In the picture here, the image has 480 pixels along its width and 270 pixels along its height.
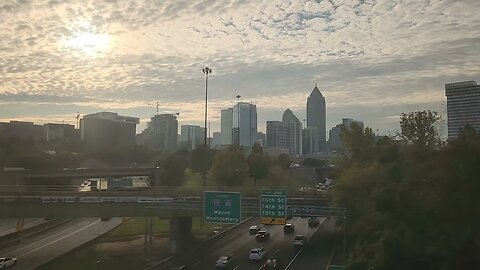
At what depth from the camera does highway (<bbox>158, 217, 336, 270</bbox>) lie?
113ft

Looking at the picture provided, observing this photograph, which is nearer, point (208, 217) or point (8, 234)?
point (208, 217)

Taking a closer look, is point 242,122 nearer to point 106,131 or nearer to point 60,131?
point 106,131

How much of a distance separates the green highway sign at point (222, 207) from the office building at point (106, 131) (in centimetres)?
8802

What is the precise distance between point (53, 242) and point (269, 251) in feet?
64.9

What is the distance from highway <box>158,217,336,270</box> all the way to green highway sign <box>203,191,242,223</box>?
4266 millimetres

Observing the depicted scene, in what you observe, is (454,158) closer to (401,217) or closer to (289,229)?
(401,217)

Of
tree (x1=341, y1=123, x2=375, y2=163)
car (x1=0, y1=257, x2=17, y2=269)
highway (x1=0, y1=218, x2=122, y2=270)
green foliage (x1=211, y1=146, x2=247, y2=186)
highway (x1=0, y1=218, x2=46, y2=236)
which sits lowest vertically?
highway (x1=0, y1=218, x2=122, y2=270)

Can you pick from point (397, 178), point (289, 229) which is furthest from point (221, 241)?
point (397, 178)

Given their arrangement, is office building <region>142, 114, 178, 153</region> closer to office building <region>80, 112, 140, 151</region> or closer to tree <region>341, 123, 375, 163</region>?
office building <region>80, 112, 140, 151</region>

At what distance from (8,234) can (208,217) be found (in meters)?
24.1

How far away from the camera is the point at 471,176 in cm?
2003

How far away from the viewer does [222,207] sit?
102 ft

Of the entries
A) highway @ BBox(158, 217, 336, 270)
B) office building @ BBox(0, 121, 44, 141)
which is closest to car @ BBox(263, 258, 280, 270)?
highway @ BBox(158, 217, 336, 270)

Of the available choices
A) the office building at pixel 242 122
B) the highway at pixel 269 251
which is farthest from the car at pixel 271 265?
the office building at pixel 242 122
